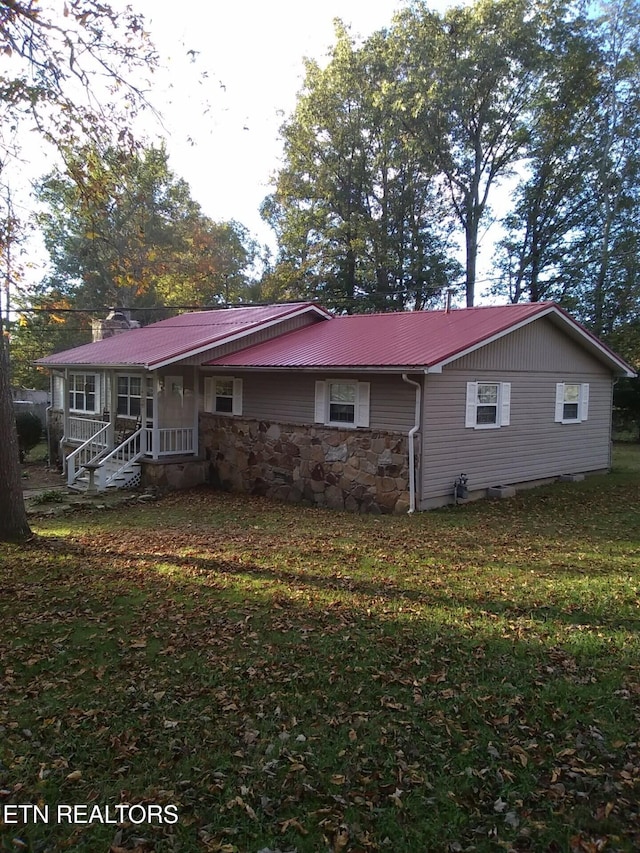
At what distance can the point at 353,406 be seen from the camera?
12.9 meters

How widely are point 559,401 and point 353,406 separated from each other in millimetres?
5620

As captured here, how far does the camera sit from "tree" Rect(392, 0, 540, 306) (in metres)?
27.6

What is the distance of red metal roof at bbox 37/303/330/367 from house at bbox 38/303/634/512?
0.28ft

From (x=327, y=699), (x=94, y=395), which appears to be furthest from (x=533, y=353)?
(x=94, y=395)

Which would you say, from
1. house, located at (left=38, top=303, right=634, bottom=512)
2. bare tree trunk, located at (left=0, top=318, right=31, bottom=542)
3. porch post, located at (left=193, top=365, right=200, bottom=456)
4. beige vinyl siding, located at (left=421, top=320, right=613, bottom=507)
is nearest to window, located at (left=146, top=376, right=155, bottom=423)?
house, located at (left=38, top=303, right=634, bottom=512)

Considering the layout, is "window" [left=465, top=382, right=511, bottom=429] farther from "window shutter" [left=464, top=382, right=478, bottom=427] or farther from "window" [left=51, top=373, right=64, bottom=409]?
"window" [left=51, top=373, right=64, bottom=409]

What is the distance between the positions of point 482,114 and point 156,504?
2480cm

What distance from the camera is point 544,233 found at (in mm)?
29656

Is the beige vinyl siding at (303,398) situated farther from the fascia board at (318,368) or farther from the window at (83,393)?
the window at (83,393)

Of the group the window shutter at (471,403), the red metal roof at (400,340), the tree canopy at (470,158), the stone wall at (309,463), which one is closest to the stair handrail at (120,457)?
the stone wall at (309,463)

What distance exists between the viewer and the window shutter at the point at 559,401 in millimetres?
15008

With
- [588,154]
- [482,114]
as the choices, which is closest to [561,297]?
[588,154]

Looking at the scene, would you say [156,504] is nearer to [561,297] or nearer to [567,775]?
[567,775]

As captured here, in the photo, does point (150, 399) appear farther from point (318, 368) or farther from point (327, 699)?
point (327, 699)
